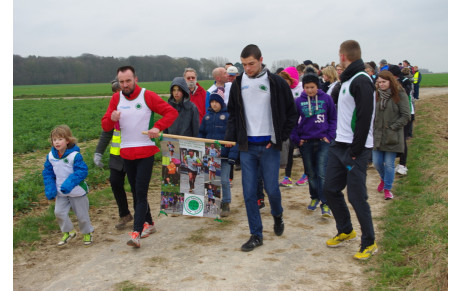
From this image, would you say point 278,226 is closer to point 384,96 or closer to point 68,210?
point 68,210

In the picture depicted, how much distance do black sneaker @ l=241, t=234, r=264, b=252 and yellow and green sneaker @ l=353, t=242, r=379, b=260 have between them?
120 centimetres

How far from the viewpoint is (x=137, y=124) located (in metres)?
5.55

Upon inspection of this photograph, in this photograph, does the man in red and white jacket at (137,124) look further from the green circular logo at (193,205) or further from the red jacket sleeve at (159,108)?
the green circular logo at (193,205)

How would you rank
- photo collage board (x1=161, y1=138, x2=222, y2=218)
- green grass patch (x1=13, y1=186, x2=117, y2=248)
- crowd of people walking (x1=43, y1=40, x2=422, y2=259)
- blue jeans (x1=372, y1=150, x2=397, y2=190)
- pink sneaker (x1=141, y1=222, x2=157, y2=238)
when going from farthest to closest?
1. blue jeans (x1=372, y1=150, x2=397, y2=190)
2. photo collage board (x1=161, y1=138, x2=222, y2=218)
3. pink sneaker (x1=141, y1=222, x2=157, y2=238)
4. green grass patch (x1=13, y1=186, x2=117, y2=248)
5. crowd of people walking (x1=43, y1=40, x2=422, y2=259)

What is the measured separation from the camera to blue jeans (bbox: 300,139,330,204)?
6.62 meters

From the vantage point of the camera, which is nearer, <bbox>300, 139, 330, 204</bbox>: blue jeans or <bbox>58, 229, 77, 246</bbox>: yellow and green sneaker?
<bbox>58, 229, 77, 246</bbox>: yellow and green sneaker

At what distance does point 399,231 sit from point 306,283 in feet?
6.58

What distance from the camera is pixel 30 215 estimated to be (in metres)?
6.92

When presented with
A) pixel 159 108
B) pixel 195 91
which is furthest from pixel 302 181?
pixel 159 108

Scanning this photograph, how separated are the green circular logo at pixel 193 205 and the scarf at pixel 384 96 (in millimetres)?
4059

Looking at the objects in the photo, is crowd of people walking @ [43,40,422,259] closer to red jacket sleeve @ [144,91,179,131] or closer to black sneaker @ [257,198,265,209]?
red jacket sleeve @ [144,91,179,131]

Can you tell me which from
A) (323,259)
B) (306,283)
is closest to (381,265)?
(323,259)

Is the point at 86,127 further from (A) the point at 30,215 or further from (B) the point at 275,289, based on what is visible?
(B) the point at 275,289

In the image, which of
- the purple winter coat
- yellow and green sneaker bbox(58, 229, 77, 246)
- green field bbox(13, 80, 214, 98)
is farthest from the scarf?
green field bbox(13, 80, 214, 98)
